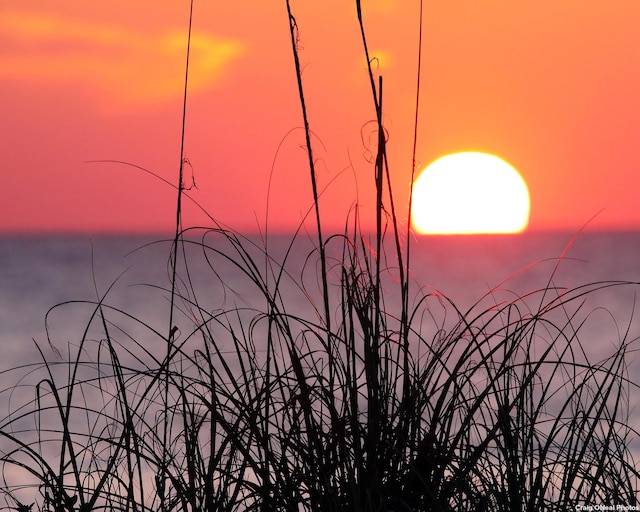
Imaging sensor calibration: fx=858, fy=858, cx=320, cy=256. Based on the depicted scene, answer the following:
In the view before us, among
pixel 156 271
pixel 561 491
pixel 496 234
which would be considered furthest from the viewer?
pixel 496 234

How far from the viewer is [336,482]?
1398mm

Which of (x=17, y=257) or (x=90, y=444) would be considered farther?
(x=17, y=257)

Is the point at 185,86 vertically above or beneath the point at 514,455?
above

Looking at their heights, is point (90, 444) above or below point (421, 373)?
below

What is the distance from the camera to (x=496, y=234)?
1272 centimetres

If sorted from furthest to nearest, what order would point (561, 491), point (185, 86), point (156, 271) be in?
point (156, 271) < point (185, 86) < point (561, 491)

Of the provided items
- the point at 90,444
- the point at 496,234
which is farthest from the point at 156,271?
the point at 90,444

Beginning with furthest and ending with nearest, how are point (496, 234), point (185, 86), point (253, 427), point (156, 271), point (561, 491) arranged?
point (496, 234)
point (156, 271)
point (185, 86)
point (561, 491)
point (253, 427)

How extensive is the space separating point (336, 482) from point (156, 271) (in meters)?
7.44

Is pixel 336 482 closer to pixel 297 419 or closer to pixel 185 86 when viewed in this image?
pixel 297 419

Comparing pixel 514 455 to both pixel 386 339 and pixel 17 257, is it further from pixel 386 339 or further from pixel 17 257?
pixel 17 257

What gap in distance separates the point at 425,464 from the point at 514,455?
149mm

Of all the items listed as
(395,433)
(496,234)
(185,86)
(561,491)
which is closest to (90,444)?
(395,433)

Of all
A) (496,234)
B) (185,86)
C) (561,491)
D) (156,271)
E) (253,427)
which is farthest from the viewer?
(496,234)
